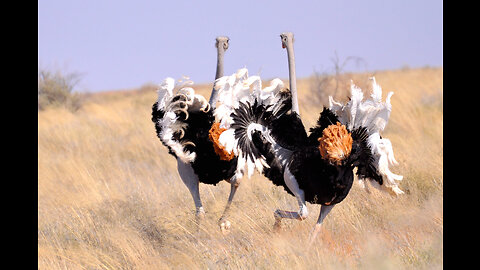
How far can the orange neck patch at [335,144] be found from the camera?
5008 mm

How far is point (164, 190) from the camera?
8.76 meters

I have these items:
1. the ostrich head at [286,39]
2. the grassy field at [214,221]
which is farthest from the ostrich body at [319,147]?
the ostrich head at [286,39]

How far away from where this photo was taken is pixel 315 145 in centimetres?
546

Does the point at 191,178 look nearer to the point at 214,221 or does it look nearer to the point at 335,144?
the point at 214,221

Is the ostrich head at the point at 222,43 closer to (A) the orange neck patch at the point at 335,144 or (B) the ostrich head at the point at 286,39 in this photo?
(B) the ostrich head at the point at 286,39

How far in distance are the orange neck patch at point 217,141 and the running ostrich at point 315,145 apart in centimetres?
10

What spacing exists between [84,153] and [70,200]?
11.0 feet

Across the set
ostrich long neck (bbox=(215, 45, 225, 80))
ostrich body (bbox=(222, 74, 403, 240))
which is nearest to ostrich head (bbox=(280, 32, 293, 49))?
ostrich long neck (bbox=(215, 45, 225, 80))

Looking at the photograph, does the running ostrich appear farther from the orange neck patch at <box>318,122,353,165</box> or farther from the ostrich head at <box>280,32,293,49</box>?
the ostrich head at <box>280,32,293,49</box>

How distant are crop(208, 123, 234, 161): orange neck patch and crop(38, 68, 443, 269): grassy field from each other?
624 millimetres

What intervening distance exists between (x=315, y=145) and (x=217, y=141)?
2.67 feet

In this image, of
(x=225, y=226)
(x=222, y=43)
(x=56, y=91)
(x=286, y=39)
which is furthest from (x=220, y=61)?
(x=56, y=91)
